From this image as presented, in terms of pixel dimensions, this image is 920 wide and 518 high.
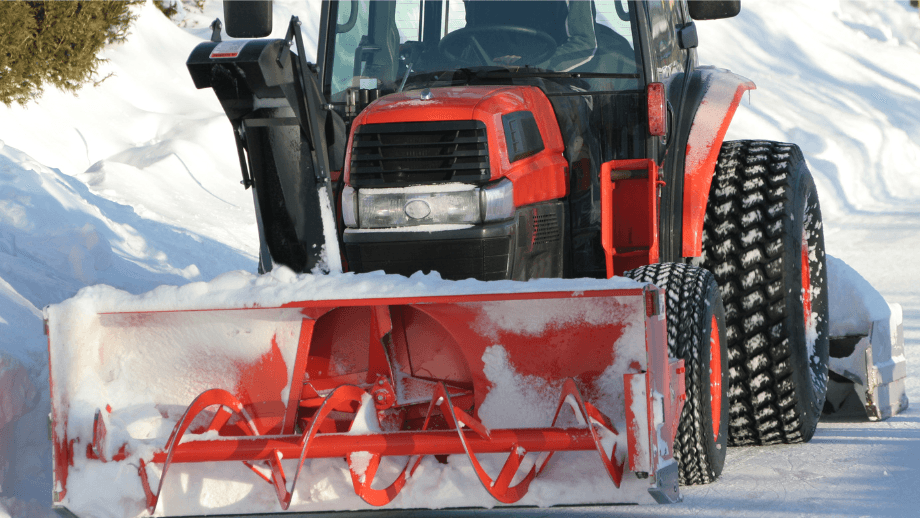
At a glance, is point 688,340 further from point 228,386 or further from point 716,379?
point 228,386

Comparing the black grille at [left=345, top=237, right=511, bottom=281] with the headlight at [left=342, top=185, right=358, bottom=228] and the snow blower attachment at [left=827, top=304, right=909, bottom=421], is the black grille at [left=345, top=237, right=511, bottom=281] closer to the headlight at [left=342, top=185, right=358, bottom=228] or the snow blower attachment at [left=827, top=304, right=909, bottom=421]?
the headlight at [left=342, top=185, right=358, bottom=228]

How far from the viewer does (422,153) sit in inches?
136

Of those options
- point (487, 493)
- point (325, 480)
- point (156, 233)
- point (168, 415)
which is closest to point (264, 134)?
point (168, 415)

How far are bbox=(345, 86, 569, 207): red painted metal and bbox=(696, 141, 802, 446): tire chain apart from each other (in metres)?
0.67

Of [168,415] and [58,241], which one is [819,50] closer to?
[58,241]

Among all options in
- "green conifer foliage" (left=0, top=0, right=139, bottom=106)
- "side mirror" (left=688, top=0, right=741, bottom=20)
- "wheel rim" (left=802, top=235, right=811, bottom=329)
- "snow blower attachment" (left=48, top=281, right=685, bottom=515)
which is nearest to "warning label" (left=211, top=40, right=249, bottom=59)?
"snow blower attachment" (left=48, top=281, right=685, bottom=515)

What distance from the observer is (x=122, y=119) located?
544 inches

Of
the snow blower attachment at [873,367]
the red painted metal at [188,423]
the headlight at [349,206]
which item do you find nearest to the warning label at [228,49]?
the headlight at [349,206]

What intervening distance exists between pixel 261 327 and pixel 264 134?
829 millimetres

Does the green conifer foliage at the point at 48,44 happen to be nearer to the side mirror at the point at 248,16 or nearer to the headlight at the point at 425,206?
the side mirror at the point at 248,16

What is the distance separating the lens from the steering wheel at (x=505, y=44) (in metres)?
3.95

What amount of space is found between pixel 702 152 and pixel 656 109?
0.31 m

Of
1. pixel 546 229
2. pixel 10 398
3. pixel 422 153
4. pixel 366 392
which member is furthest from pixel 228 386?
pixel 546 229

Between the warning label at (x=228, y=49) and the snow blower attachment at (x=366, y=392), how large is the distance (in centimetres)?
93
